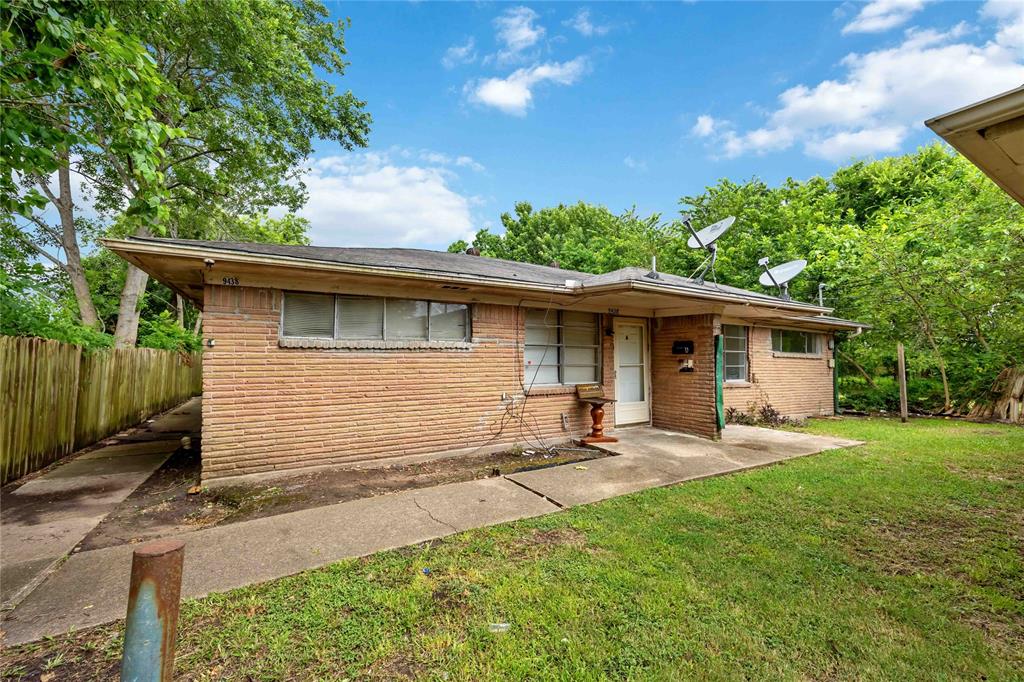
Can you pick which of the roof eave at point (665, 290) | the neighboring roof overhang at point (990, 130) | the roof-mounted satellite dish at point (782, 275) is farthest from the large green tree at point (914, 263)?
the neighboring roof overhang at point (990, 130)

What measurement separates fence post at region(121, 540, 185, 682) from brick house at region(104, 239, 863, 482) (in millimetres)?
4241

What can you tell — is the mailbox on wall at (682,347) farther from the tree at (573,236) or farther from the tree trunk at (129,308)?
the tree at (573,236)

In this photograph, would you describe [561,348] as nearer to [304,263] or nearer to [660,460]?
[660,460]

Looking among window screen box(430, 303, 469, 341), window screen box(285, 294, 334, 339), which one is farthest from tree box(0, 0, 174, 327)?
window screen box(430, 303, 469, 341)

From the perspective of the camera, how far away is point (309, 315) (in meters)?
5.67

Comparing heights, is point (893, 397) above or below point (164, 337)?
below

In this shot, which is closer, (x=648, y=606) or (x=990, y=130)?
(x=990, y=130)

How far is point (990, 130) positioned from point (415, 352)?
588 cm

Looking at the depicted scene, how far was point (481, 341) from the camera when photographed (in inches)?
271

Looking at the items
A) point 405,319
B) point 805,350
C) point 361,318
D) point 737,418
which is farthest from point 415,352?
point 805,350

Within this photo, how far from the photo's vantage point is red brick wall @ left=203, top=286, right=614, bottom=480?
5.08 m

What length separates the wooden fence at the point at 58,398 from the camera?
5082 millimetres

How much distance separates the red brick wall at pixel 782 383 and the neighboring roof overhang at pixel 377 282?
8.04ft

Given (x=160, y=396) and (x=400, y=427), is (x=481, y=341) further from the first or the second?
(x=160, y=396)
